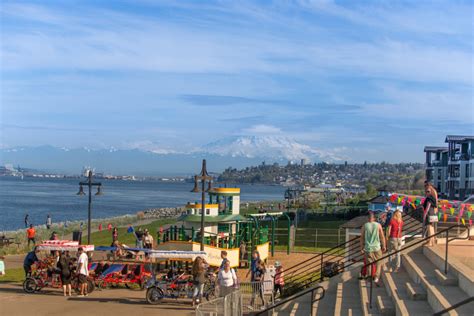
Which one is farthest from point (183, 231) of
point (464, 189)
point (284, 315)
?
point (464, 189)

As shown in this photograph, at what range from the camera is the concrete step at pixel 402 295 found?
1050cm

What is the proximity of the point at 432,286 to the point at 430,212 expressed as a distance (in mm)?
5226

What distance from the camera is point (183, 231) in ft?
89.7

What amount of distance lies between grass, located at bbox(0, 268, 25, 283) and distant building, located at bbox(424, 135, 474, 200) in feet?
164

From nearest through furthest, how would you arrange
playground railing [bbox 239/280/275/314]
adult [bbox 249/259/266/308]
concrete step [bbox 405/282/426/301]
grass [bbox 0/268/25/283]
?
concrete step [bbox 405/282/426/301]
playground railing [bbox 239/280/275/314]
adult [bbox 249/259/266/308]
grass [bbox 0/268/25/283]

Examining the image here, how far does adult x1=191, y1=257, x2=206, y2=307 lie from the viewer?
56.8 feet

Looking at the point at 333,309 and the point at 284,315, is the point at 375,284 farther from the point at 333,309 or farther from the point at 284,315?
the point at 284,315

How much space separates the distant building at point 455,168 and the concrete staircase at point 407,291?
53.2 metres

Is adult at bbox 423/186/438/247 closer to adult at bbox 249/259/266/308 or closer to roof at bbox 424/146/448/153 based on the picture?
adult at bbox 249/259/266/308

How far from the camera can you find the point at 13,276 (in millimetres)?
23031

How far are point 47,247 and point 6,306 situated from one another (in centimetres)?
435

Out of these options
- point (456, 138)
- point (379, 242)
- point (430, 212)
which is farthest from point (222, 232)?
point (456, 138)

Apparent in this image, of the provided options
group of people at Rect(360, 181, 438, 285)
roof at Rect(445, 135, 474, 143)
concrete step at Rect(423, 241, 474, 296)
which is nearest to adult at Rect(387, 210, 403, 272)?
group of people at Rect(360, 181, 438, 285)

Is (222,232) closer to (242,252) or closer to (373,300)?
(242,252)
